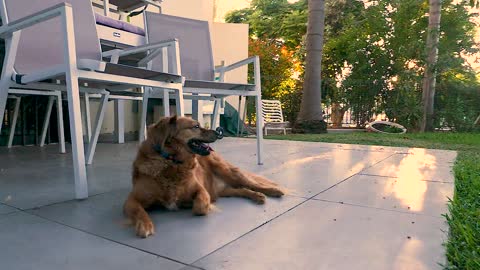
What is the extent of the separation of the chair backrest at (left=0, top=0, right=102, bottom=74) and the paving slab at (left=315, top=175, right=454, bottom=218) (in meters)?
1.90

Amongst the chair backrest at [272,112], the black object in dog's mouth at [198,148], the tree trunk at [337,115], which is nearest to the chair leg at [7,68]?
the black object in dog's mouth at [198,148]

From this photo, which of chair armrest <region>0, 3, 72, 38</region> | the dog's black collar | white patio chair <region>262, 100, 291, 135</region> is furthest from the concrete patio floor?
white patio chair <region>262, 100, 291, 135</region>

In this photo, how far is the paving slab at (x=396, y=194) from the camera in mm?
1802

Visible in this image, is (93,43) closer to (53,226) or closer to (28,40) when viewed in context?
(28,40)

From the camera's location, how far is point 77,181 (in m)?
1.79

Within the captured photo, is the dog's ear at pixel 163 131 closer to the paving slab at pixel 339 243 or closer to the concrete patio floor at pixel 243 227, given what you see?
the concrete patio floor at pixel 243 227

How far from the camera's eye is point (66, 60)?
1752mm

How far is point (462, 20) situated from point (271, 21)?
6221 millimetres

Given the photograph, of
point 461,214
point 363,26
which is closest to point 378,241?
point 461,214

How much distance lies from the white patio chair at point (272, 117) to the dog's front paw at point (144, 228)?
664cm

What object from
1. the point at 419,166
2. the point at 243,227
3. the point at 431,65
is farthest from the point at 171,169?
A: the point at 431,65

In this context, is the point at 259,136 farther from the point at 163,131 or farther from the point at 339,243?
the point at 339,243

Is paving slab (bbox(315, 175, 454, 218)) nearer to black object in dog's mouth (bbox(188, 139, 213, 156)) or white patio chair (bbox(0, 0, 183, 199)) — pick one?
black object in dog's mouth (bbox(188, 139, 213, 156))

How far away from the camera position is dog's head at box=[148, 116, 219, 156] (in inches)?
67.6
